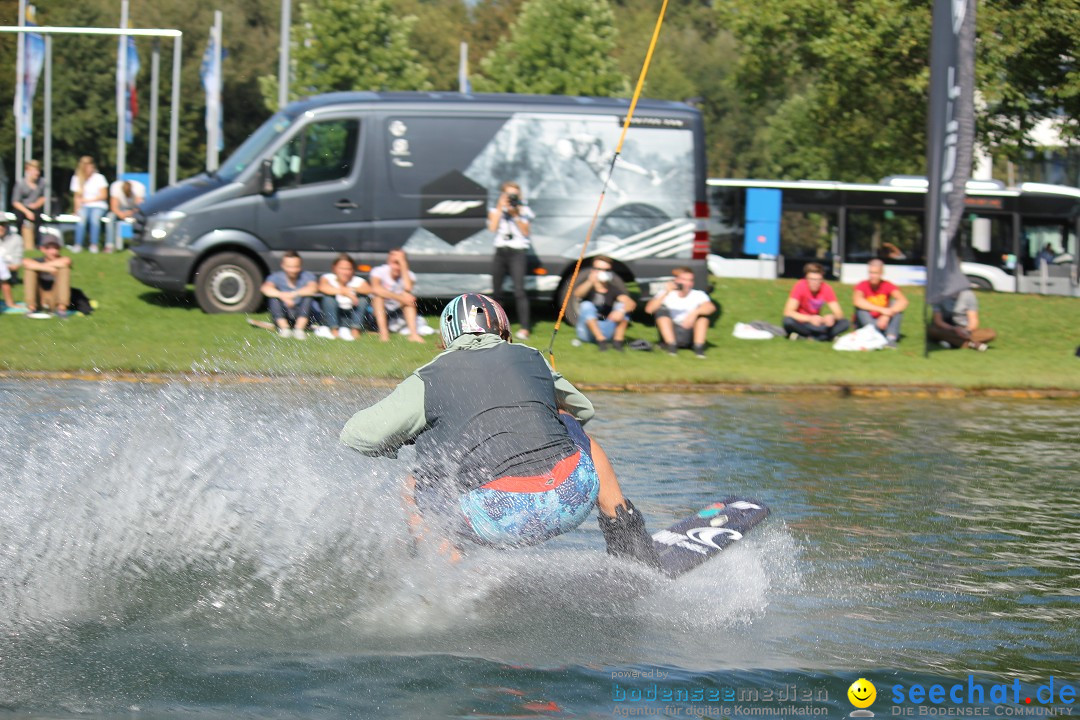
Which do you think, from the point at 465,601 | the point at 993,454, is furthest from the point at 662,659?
the point at 993,454

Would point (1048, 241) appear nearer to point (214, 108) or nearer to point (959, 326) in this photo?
point (959, 326)

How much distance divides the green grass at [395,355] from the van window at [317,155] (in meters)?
2.16

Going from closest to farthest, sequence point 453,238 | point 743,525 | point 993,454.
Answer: point 743,525 → point 993,454 → point 453,238

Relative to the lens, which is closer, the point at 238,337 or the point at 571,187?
the point at 238,337

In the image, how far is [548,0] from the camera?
59625 mm

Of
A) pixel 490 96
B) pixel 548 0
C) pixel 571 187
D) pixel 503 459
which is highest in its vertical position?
pixel 548 0

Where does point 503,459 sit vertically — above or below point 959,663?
above

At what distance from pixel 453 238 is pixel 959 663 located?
1438 centimetres

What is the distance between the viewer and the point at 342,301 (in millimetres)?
17516

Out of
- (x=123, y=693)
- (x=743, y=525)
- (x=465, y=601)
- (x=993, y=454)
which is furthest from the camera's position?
(x=993, y=454)

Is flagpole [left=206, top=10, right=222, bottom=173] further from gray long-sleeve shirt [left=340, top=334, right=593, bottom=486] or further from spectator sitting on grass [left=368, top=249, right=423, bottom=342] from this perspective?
gray long-sleeve shirt [left=340, top=334, right=593, bottom=486]

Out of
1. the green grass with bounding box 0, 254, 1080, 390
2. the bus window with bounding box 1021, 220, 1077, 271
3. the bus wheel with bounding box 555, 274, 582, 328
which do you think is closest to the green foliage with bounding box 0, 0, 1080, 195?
the bus window with bounding box 1021, 220, 1077, 271

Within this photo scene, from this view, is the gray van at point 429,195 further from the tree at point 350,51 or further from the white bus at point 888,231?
the tree at point 350,51

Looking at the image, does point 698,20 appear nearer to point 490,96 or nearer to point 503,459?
point 490,96
